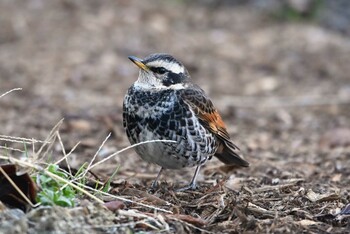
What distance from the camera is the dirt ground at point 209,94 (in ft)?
16.8

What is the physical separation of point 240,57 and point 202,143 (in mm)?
6913

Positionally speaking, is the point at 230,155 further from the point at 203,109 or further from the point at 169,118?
the point at 169,118

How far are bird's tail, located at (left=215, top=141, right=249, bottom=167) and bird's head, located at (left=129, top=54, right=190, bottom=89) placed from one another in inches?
30.6

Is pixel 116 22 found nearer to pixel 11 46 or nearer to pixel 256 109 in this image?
pixel 11 46

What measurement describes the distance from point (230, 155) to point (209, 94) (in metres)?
4.40

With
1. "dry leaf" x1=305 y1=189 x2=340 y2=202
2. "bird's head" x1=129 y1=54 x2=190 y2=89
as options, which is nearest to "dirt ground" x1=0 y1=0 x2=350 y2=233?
"dry leaf" x1=305 y1=189 x2=340 y2=202

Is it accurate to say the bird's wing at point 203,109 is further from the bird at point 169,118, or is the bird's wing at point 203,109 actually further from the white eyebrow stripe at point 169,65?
the white eyebrow stripe at point 169,65

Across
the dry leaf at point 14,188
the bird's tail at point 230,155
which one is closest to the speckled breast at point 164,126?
the bird's tail at point 230,155

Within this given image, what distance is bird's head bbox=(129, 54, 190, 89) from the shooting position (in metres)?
A: 6.46

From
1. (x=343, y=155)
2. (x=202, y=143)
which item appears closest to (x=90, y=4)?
(x=343, y=155)

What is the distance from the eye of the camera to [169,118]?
6.11 m

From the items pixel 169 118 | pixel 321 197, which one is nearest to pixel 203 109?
pixel 169 118

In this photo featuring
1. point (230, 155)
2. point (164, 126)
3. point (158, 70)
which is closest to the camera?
point (164, 126)

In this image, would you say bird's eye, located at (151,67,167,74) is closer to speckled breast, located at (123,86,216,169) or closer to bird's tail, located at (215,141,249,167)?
speckled breast, located at (123,86,216,169)
